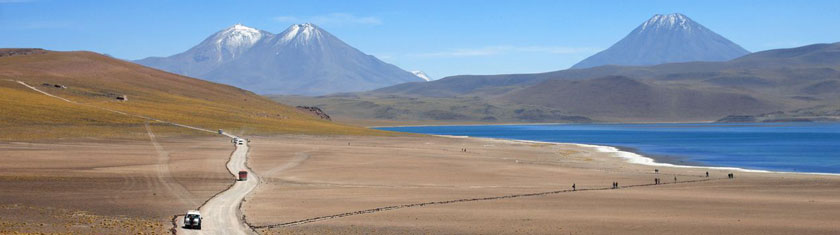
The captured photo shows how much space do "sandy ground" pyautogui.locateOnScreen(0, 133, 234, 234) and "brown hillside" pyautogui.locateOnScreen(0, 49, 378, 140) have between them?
1922 cm

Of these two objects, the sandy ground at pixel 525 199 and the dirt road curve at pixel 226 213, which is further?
the sandy ground at pixel 525 199

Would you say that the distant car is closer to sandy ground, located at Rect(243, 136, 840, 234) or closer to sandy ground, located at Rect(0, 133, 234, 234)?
sandy ground, located at Rect(0, 133, 234, 234)

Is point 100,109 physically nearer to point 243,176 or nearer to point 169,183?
point 243,176

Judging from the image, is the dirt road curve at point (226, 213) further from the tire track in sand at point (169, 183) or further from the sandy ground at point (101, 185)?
the tire track in sand at point (169, 183)

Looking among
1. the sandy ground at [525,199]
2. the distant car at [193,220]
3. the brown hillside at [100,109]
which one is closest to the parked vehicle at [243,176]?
the sandy ground at [525,199]

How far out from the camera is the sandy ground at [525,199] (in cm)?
3988

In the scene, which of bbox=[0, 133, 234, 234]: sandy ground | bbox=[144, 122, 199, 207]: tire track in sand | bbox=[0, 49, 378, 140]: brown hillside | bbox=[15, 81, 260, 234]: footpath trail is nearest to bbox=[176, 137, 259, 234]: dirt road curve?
bbox=[15, 81, 260, 234]: footpath trail

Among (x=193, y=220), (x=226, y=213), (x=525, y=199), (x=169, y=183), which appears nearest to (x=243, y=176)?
(x=169, y=183)

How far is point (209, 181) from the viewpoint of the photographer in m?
60.3

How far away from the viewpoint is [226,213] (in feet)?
144

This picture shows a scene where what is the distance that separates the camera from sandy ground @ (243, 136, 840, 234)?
39875 mm

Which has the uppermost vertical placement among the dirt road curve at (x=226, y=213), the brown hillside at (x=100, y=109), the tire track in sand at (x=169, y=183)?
the brown hillside at (x=100, y=109)

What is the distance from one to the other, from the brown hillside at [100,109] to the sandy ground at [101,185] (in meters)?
19.2

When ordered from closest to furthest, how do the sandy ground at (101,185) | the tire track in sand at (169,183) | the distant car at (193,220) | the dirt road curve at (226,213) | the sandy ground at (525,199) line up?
1. the distant car at (193,220)
2. the dirt road curve at (226,213)
3. the sandy ground at (101,185)
4. the sandy ground at (525,199)
5. the tire track in sand at (169,183)
